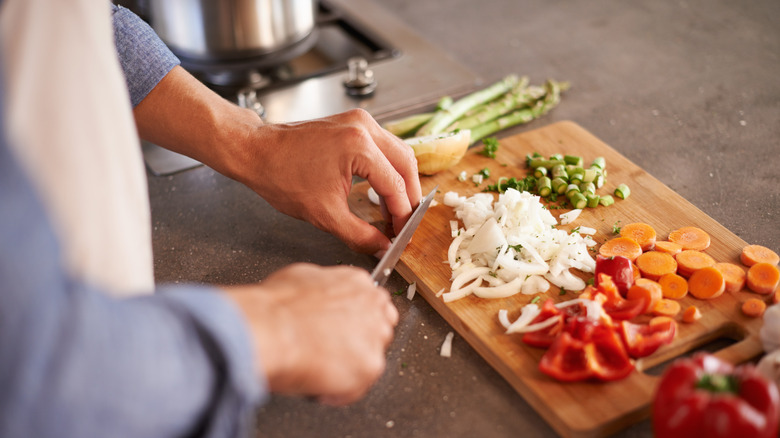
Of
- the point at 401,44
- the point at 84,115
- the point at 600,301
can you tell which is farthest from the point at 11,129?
the point at 401,44

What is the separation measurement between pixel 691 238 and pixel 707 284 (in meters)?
0.14

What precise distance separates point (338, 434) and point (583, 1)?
1898 millimetres

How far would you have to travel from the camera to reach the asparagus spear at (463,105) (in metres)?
1.62

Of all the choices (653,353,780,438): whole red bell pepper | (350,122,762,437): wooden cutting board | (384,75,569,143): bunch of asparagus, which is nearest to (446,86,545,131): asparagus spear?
(384,75,569,143): bunch of asparagus

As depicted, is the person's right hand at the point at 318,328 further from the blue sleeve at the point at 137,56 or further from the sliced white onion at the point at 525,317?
the blue sleeve at the point at 137,56

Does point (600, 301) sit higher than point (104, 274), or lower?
lower

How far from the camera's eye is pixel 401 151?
127 centimetres

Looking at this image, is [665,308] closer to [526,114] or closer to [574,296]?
[574,296]

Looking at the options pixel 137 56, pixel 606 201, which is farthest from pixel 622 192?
pixel 137 56

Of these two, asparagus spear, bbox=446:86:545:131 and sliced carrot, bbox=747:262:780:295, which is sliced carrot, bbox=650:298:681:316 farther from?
asparagus spear, bbox=446:86:545:131

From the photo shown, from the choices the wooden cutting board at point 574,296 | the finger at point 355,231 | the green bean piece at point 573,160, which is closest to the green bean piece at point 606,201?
the wooden cutting board at point 574,296

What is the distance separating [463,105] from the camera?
5.61ft

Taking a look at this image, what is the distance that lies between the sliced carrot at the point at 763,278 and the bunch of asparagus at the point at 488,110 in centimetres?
69

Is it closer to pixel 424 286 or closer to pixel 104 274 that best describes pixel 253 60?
pixel 424 286
